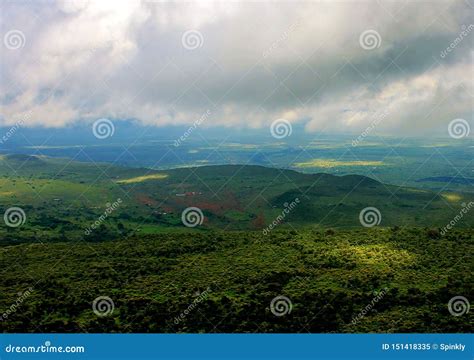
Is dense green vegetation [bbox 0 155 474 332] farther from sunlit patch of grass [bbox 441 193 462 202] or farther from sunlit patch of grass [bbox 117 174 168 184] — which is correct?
sunlit patch of grass [bbox 117 174 168 184]

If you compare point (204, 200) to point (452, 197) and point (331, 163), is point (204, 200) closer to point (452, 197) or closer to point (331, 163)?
point (452, 197)

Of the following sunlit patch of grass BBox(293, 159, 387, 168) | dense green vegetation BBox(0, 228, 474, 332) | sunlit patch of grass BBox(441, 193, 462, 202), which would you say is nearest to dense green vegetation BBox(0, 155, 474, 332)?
dense green vegetation BBox(0, 228, 474, 332)

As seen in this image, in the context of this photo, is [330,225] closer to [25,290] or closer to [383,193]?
[383,193]

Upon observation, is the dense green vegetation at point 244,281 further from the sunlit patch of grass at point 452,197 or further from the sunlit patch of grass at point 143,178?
the sunlit patch of grass at point 143,178

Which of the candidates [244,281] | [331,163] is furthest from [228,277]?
[331,163]

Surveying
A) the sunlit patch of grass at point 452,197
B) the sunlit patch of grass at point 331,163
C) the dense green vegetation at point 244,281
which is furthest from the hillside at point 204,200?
the sunlit patch of grass at point 331,163

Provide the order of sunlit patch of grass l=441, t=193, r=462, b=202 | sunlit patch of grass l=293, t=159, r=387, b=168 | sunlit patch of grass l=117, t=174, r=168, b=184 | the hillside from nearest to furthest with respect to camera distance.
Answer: the hillside, sunlit patch of grass l=441, t=193, r=462, b=202, sunlit patch of grass l=117, t=174, r=168, b=184, sunlit patch of grass l=293, t=159, r=387, b=168

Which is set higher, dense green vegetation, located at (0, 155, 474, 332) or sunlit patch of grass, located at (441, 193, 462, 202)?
sunlit patch of grass, located at (441, 193, 462, 202)

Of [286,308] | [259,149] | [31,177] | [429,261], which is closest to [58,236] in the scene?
[286,308]

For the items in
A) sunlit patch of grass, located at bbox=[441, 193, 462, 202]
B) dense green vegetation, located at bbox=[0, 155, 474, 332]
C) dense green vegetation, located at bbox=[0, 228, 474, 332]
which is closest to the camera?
dense green vegetation, located at bbox=[0, 228, 474, 332]
